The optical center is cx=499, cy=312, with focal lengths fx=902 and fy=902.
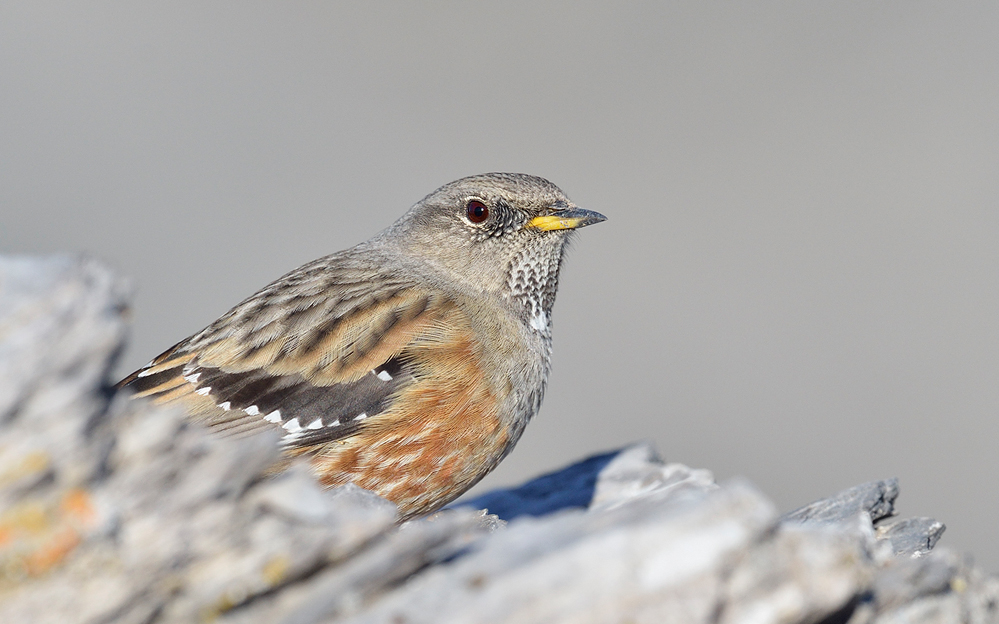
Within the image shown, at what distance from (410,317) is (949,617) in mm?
3231

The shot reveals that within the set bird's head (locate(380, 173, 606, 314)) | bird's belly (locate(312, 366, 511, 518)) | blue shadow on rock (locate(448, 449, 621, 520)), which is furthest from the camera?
bird's head (locate(380, 173, 606, 314))

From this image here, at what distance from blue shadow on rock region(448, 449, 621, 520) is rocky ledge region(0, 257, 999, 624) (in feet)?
10.3

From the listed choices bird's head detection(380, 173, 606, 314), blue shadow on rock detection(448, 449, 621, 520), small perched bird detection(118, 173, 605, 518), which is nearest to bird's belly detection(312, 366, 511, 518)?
small perched bird detection(118, 173, 605, 518)

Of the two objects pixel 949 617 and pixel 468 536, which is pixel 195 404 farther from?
pixel 949 617

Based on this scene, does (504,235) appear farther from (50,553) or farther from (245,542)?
(50,553)

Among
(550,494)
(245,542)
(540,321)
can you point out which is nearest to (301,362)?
(540,321)

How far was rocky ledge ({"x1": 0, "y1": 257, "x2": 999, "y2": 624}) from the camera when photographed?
2277 mm

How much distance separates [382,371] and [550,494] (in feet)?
5.54

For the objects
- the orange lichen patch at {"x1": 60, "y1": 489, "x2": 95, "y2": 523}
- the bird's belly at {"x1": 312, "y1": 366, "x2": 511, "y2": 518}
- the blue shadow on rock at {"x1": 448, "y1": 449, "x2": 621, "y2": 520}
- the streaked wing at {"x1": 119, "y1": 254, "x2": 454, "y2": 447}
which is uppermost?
the orange lichen patch at {"x1": 60, "y1": 489, "x2": 95, "y2": 523}

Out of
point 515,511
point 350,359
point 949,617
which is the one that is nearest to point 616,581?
point 949,617

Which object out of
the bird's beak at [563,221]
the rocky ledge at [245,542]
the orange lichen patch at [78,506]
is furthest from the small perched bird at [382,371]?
the orange lichen patch at [78,506]

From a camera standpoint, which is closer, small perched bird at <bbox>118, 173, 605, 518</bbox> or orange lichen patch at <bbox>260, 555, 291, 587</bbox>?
orange lichen patch at <bbox>260, 555, 291, 587</bbox>

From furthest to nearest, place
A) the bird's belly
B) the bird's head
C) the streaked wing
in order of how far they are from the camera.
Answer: the bird's head, the streaked wing, the bird's belly

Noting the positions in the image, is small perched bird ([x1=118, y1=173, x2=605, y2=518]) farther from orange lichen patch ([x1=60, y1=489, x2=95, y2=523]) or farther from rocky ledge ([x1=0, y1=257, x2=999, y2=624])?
orange lichen patch ([x1=60, y1=489, x2=95, y2=523])
